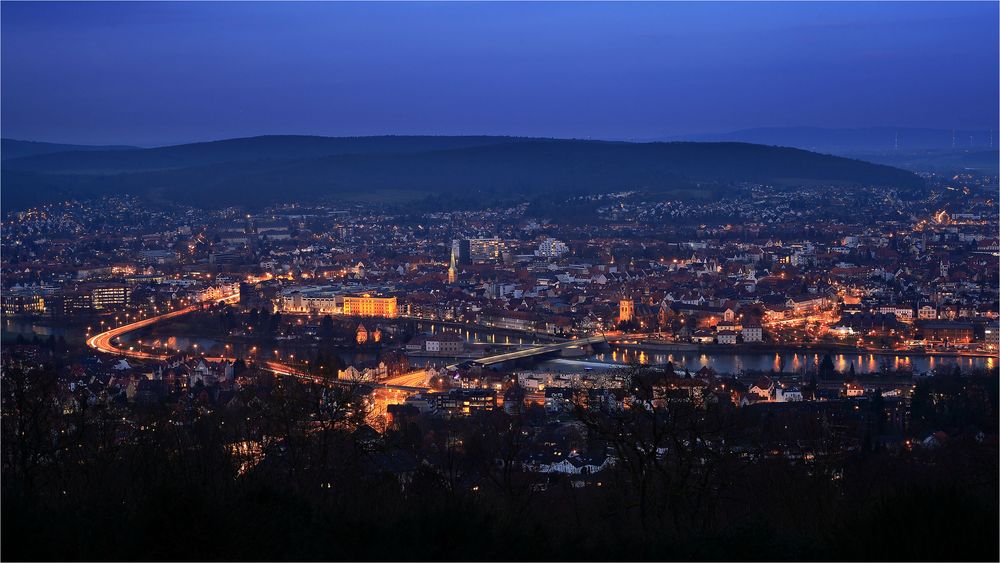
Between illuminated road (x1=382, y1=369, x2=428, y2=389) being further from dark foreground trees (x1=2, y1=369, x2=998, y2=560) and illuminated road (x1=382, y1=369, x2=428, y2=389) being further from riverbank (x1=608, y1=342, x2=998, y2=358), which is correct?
dark foreground trees (x1=2, y1=369, x2=998, y2=560)

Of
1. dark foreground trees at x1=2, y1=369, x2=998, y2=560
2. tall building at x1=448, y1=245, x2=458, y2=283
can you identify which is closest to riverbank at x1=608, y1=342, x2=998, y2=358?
dark foreground trees at x1=2, y1=369, x2=998, y2=560

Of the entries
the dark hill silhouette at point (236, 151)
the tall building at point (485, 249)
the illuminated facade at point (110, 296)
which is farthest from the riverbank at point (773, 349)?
the dark hill silhouette at point (236, 151)

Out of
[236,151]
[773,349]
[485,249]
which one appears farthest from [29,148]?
[773,349]

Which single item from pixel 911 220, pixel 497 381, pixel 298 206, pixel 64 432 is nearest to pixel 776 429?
pixel 64 432

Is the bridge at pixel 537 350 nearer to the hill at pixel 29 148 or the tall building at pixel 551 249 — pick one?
the tall building at pixel 551 249

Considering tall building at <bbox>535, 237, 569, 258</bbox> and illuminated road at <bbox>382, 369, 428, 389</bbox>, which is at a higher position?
tall building at <bbox>535, 237, 569, 258</bbox>

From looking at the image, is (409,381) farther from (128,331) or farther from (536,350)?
(128,331)
